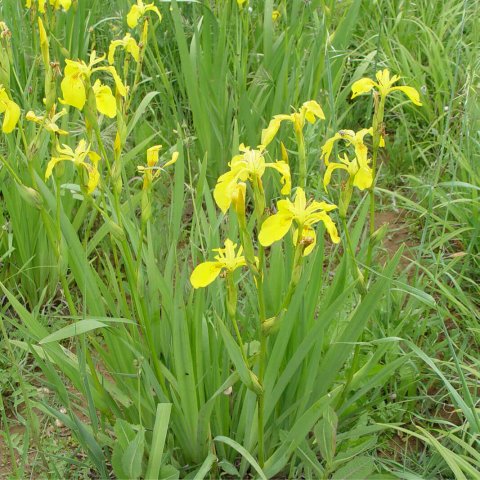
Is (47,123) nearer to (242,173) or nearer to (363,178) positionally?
(242,173)

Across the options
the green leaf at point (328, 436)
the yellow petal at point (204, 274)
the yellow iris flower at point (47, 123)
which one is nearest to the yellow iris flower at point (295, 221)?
the yellow petal at point (204, 274)

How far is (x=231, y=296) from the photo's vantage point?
1239 mm

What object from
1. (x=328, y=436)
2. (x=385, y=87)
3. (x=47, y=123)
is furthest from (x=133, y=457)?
(x=385, y=87)

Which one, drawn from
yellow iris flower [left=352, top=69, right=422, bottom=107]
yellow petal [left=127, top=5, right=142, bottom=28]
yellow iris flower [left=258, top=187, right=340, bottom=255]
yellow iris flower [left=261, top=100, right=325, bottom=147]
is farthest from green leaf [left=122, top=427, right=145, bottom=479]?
yellow petal [left=127, top=5, right=142, bottom=28]

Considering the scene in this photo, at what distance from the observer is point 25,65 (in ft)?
8.82

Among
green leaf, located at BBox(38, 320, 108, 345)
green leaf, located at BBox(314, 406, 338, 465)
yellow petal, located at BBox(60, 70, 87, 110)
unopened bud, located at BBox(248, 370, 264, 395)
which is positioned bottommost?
green leaf, located at BBox(314, 406, 338, 465)

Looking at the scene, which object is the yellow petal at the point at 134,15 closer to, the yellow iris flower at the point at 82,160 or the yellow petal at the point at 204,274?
the yellow iris flower at the point at 82,160

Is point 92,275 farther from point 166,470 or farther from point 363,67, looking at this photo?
point 363,67

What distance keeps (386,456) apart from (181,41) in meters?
1.45

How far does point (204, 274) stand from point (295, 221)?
0.17m

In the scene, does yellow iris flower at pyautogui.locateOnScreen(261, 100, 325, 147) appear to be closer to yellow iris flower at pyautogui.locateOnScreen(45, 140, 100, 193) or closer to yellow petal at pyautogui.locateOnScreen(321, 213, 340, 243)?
yellow petal at pyautogui.locateOnScreen(321, 213, 340, 243)

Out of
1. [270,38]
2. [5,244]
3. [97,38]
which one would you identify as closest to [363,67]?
[270,38]

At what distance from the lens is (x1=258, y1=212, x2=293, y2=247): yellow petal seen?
1.11 m

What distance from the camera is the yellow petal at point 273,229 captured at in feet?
3.63
